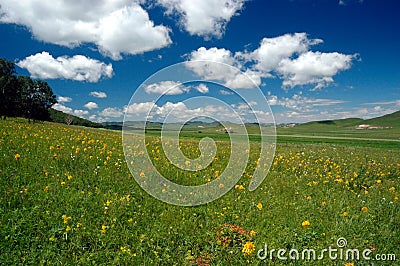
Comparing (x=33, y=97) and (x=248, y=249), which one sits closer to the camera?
(x=248, y=249)

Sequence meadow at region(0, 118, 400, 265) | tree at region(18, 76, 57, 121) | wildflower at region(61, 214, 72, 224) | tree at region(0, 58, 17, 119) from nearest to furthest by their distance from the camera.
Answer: meadow at region(0, 118, 400, 265)
wildflower at region(61, 214, 72, 224)
tree at region(0, 58, 17, 119)
tree at region(18, 76, 57, 121)

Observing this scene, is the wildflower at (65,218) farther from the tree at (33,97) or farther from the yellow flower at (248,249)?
the tree at (33,97)

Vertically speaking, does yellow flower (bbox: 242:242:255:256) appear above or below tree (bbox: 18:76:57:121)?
below

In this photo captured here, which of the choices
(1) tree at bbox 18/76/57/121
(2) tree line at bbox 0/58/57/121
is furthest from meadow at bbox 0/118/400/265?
(1) tree at bbox 18/76/57/121

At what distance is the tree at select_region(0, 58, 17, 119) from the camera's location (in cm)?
4496

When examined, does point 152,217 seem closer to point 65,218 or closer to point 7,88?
point 65,218

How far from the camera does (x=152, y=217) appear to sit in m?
5.92

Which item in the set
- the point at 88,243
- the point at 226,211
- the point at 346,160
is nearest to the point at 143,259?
the point at 88,243

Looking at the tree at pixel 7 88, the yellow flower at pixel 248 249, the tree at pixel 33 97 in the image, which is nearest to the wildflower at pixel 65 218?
the yellow flower at pixel 248 249

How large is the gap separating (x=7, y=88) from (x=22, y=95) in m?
7.35

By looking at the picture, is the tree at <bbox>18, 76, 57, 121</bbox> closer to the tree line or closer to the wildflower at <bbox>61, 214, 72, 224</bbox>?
the tree line

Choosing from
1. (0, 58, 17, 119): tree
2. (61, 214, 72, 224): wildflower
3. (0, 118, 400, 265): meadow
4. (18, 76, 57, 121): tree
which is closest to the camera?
(0, 118, 400, 265): meadow

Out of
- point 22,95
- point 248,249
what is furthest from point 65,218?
point 22,95

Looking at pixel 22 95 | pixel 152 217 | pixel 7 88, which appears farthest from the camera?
pixel 22 95
